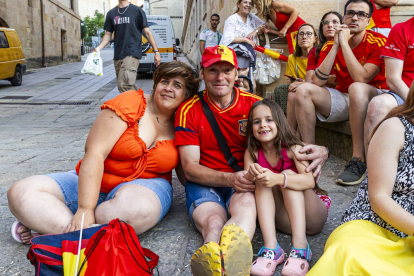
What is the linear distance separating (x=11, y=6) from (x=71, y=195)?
64.7 ft

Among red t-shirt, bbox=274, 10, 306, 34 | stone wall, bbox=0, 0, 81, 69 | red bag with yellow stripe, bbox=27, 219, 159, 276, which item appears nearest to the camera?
red bag with yellow stripe, bbox=27, 219, 159, 276

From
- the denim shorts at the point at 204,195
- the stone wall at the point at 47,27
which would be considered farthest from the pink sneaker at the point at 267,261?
the stone wall at the point at 47,27

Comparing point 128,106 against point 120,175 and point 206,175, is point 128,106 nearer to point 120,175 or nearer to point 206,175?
point 120,175

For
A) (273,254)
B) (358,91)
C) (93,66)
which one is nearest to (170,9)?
(93,66)

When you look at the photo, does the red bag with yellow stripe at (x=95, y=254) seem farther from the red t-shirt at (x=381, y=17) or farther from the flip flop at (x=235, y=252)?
the red t-shirt at (x=381, y=17)

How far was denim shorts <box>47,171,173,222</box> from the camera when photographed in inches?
97.7

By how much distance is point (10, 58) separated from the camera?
13031 mm

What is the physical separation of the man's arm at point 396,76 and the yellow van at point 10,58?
40.1ft

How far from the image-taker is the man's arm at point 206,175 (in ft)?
7.77

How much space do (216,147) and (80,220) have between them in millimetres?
981

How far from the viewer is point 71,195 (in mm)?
2506

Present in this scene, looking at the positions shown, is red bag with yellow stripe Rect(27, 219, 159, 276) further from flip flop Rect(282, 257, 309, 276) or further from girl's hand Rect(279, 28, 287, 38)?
girl's hand Rect(279, 28, 287, 38)

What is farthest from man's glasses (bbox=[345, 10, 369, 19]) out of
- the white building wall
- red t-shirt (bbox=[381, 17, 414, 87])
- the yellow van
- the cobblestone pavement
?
the white building wall

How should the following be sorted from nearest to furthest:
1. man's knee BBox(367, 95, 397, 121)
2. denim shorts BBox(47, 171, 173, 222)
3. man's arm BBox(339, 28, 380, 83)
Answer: denim shorts BBox(47, 171, 173, 222) → man's knee BBox(367, 95, 397, 121) → man's arm BBox(339, 28, 380, 83)
